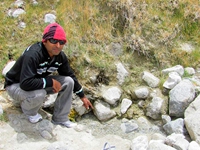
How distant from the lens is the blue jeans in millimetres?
3297

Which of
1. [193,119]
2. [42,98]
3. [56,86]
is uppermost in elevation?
[56,86]

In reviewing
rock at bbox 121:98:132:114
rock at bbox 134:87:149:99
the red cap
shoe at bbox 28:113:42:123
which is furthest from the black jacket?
rock at bbox 134:87:149:99

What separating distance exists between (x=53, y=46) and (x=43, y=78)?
392mm

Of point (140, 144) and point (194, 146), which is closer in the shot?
point (194, 146)

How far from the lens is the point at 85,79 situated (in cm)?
430

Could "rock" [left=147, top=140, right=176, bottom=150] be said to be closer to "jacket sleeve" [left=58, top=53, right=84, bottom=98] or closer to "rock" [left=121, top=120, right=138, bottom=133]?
"rock" [left=121, top=120, right=138, bottom=133]

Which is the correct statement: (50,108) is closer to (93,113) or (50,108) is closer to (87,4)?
(93,113)

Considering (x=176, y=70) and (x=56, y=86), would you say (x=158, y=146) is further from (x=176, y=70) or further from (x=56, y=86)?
(x=176, y=70)

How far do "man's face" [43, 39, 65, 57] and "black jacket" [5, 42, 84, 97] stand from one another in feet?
0.19

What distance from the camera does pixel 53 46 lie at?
3176mm

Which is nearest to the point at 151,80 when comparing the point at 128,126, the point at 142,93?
the point at 142,93

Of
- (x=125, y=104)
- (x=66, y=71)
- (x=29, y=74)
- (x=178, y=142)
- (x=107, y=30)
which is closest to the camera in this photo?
(x=29, y=74)

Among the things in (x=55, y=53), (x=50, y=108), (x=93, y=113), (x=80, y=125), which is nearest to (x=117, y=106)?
(x=93, y=113)

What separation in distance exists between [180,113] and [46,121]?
1778 millimetres
